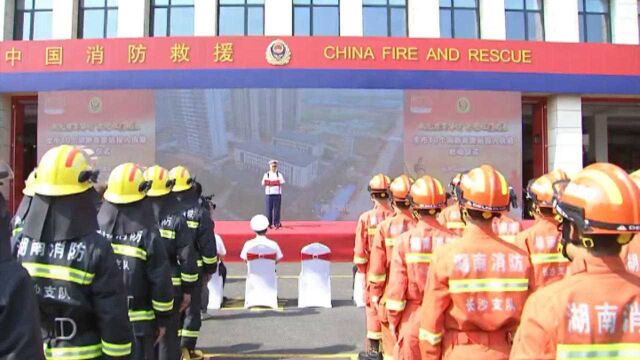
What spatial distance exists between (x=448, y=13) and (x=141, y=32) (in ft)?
36.8

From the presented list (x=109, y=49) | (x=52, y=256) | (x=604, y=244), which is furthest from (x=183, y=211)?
(x=109, y=49)

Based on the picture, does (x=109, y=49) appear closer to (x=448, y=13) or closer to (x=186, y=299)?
(x=448, y=13)

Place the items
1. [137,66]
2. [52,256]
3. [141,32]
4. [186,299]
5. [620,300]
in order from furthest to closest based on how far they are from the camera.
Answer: [141,32]
[137,66]
[186,299]
[52,256]
[620,300]

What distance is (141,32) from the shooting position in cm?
1997

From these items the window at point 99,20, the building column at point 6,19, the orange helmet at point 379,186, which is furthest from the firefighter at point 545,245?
the building column at point 6,19

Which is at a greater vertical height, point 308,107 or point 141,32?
point 141,32

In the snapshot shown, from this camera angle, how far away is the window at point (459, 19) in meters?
20.9

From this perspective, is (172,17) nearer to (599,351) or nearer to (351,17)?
(351,17)

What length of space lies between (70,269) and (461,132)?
1741cm

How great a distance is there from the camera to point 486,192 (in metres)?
3.26

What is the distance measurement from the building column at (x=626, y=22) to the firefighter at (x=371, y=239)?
721 inches

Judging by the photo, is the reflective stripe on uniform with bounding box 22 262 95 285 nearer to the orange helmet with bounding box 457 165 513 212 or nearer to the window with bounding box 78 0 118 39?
the orange helmet with bounding box 457 165 513 212

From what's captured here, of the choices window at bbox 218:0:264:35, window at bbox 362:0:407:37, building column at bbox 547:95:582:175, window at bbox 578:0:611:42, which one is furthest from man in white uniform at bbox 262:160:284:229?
window at bbox 578:0:611:42

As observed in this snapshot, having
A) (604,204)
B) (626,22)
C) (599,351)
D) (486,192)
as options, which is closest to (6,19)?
(486,192)
